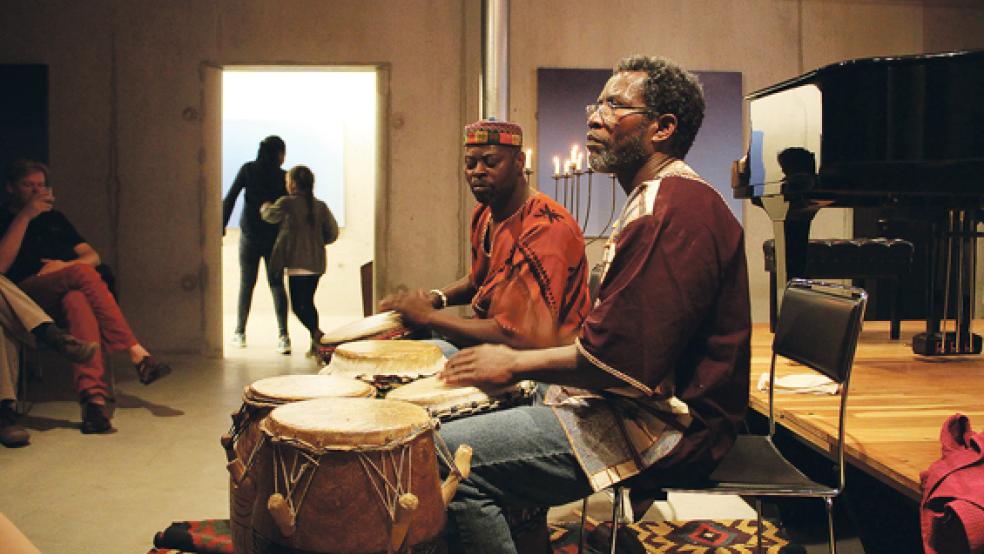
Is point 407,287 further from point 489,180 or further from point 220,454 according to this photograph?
point 489,180

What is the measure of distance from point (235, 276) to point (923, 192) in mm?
7453

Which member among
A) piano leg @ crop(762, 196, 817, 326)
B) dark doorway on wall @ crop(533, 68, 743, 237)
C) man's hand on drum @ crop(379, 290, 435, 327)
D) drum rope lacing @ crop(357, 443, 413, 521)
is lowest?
drum rope lacing @ crop(357, 443, 413, 521)

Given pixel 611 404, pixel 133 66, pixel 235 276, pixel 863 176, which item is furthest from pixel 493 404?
pixel 235 276

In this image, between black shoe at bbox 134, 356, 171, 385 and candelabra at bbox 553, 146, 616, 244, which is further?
black shoe at bbox 134, 356, 171, 385

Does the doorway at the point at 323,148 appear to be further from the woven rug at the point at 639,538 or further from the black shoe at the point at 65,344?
the woven rug at the point at 639,538

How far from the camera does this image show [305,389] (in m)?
2.16

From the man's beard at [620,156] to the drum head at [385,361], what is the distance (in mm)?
741

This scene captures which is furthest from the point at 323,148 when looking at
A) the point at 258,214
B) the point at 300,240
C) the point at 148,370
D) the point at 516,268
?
the point at 516,268

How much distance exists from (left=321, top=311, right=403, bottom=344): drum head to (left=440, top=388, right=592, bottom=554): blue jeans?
2.78ft

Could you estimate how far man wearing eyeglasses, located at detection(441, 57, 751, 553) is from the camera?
1.79 m

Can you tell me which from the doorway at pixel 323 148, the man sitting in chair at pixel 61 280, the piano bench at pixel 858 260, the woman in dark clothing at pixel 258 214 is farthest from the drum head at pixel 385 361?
the doorway at pixel 323 148

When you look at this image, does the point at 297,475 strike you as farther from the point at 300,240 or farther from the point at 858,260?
the point at 300,240

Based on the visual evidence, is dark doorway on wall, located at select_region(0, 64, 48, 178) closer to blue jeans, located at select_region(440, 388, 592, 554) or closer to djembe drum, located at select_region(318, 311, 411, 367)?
djembe drum, located at select_region(318, 311, 411, 367)

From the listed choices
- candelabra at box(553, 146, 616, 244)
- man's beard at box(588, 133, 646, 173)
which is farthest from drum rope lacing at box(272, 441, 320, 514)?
candelabra at box(553, 146, 616, 244)
